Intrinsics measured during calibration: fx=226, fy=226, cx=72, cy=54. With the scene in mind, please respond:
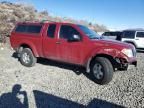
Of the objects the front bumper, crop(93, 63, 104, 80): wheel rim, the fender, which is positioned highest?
the fender

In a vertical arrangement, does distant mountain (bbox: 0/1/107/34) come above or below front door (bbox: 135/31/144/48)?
above

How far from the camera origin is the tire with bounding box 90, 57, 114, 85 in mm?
7141

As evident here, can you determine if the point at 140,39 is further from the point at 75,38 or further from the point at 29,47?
the point at 75,38

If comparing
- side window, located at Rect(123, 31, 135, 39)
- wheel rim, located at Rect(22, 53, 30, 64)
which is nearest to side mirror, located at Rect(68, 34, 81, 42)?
wheel rim, located at Rect(22, 53, 30, 64)

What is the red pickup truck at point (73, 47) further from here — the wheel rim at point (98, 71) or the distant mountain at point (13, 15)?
the distant mountain at point (13, 15)

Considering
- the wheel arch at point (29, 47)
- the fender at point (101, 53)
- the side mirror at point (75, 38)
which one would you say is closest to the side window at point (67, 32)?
the side mirror at point (75, 38)

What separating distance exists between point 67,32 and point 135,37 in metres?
10.2

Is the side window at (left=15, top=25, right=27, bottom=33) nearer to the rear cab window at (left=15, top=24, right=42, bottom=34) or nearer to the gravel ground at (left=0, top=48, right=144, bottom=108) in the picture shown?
the rear cab window at (left=15, top=24, right=42, bottom=34)

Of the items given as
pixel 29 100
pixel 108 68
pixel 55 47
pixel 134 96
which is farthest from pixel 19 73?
pixel 134 96

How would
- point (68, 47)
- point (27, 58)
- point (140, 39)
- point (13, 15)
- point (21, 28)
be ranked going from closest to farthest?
point (68, 47) < point (27, 58) < point (21, 28) < point (140, 39) < point (13, 15)

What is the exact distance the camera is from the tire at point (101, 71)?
23.4 feet

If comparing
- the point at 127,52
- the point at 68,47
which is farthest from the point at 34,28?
the point at 127,52

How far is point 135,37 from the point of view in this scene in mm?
17453

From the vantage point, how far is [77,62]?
819 cm
